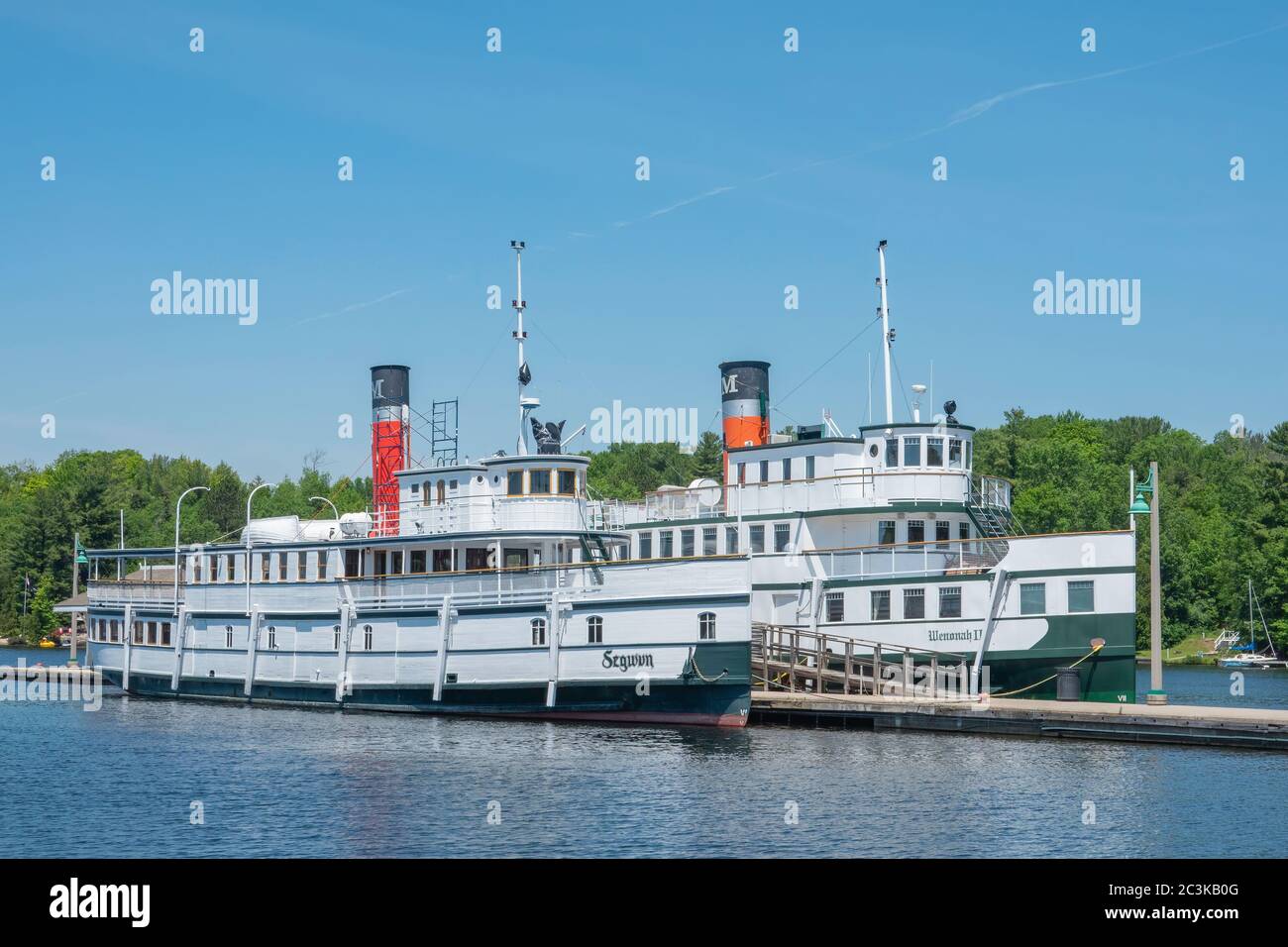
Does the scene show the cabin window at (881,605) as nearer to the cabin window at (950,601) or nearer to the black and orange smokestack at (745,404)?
the cabin window at (950,601)

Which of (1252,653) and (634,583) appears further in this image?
(1252,653)

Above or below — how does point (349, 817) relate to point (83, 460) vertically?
below

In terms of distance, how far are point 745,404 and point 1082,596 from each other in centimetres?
1775

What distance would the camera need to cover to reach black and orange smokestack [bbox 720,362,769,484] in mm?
59938

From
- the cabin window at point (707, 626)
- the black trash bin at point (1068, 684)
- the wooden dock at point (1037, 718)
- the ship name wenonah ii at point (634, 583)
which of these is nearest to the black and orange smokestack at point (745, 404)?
the ship name wenonah ii at point (634, 583)

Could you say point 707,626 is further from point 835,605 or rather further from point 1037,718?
point 1037,718

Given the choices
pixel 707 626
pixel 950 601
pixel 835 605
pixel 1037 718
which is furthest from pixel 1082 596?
pixel 707 626

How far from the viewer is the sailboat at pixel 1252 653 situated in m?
90.9

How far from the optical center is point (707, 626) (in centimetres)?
4516

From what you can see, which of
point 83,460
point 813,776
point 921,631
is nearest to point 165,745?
point 813,776

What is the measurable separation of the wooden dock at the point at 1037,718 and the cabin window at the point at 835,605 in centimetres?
432
